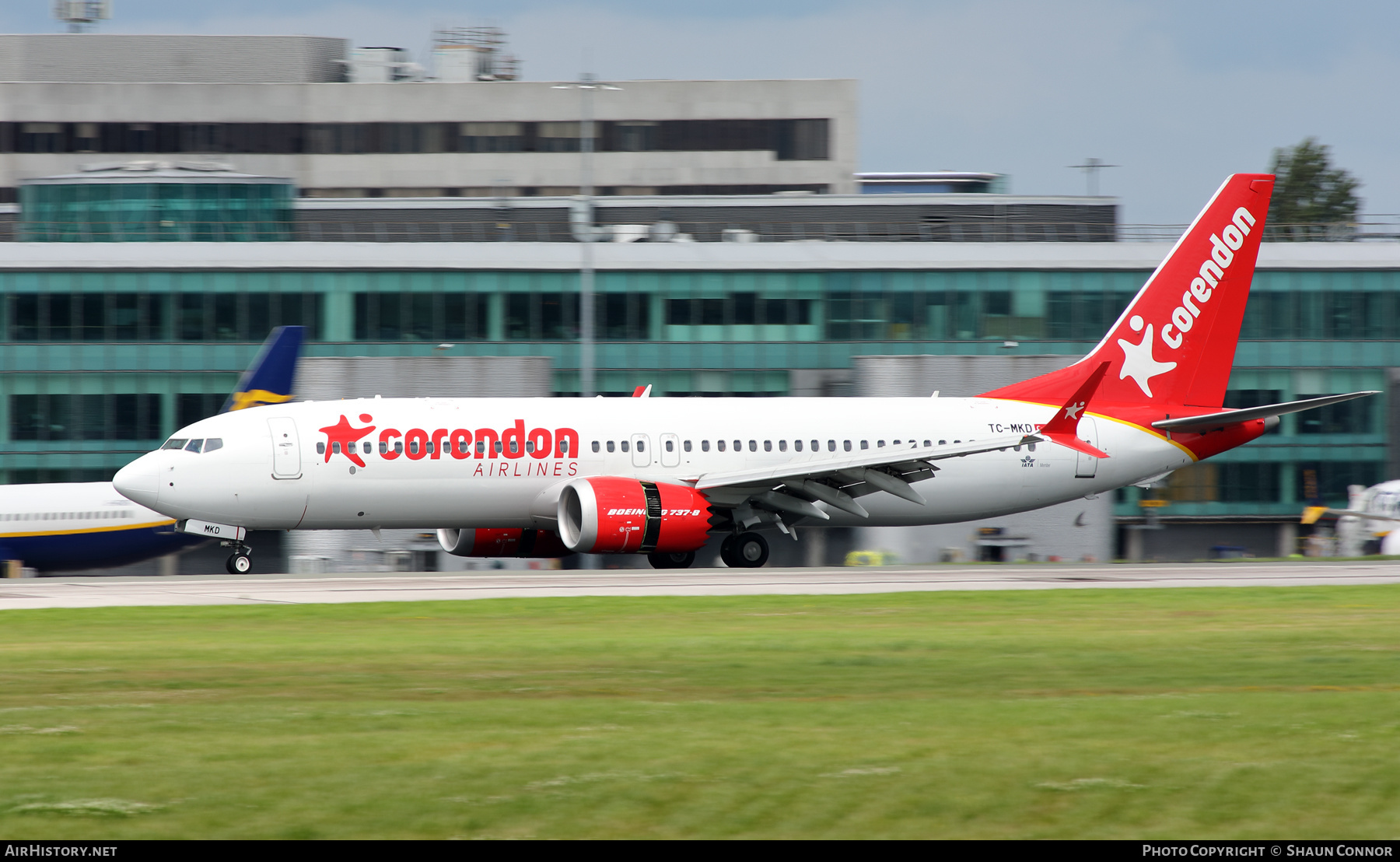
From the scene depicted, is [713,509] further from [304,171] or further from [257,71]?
[257,71]

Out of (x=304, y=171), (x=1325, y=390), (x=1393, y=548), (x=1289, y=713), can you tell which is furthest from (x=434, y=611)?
(x=304, y=171)

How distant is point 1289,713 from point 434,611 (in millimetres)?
13306

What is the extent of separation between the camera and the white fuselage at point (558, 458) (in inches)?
1328

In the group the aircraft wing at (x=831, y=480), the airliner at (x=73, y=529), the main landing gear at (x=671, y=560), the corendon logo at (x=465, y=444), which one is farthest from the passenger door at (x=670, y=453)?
the airliner at (x=73, y=529)

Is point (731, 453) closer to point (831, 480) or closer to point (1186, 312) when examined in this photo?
point (831, 480)

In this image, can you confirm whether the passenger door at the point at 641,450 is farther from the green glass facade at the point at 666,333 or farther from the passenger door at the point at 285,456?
the green glass facade at the point at 666,333

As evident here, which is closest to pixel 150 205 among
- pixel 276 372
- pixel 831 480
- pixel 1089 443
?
pixel 276 372

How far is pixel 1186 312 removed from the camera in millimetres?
40969

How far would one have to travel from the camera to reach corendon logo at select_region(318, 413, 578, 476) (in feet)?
112

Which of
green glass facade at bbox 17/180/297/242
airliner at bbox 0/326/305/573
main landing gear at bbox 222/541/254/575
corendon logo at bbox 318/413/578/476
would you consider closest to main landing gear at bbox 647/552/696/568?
corendon logo at bbox 318/413/578/476

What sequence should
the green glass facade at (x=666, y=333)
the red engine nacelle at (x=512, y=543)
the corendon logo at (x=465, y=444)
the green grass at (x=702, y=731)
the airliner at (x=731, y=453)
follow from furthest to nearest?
the green glass facade at (x=666, y=333) → the red engine nacelle at (x=512, y=543) → the corendon logo at (x=465, y=444) → the airliner at (x=731, y=453) → the green grass at (x=702, y=731)

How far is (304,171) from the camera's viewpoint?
100188 millimetres

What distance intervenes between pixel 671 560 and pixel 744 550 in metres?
2.13

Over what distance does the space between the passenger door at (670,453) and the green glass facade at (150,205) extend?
36.1 m
